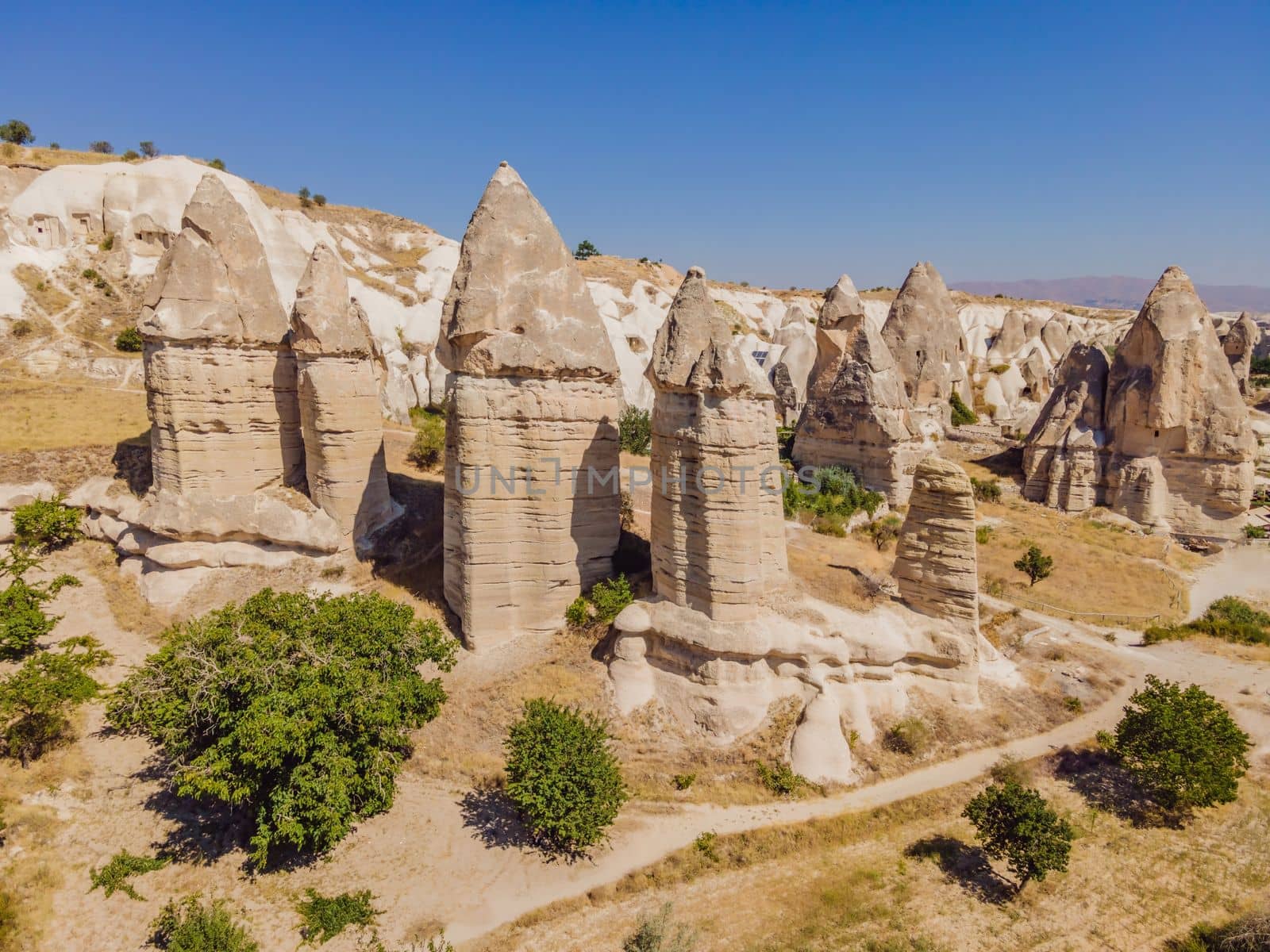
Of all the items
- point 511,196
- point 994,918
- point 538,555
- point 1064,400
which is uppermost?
point 511,196

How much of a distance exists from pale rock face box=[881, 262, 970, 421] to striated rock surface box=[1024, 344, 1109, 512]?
17.2ft

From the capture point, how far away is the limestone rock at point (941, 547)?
12875 mm

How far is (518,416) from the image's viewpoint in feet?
44.7

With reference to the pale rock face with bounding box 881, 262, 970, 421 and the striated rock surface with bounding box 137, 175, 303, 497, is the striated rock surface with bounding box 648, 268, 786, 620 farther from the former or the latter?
the pale rock face with bounding box 881, 262, 970, 421

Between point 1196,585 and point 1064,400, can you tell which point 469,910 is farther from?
point 1064,400

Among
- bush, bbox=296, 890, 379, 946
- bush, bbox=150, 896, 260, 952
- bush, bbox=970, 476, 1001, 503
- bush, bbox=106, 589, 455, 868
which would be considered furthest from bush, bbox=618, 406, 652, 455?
bush, bbox=150, 896, 260, 952

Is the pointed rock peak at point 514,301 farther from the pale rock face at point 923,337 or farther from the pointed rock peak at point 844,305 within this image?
the pale rock face at point 923,337

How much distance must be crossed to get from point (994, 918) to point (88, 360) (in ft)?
119

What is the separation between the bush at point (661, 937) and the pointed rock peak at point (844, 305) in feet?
75.1

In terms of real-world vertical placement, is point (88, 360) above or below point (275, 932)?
above

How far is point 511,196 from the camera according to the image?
13.7 m

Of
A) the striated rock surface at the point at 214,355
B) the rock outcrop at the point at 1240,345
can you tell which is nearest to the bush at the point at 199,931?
the striated rock surface at the point at 214,355

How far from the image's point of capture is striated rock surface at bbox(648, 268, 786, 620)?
38.7 feet

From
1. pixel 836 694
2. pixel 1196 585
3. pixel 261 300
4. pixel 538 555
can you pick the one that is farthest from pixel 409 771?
pixel 1196 585
